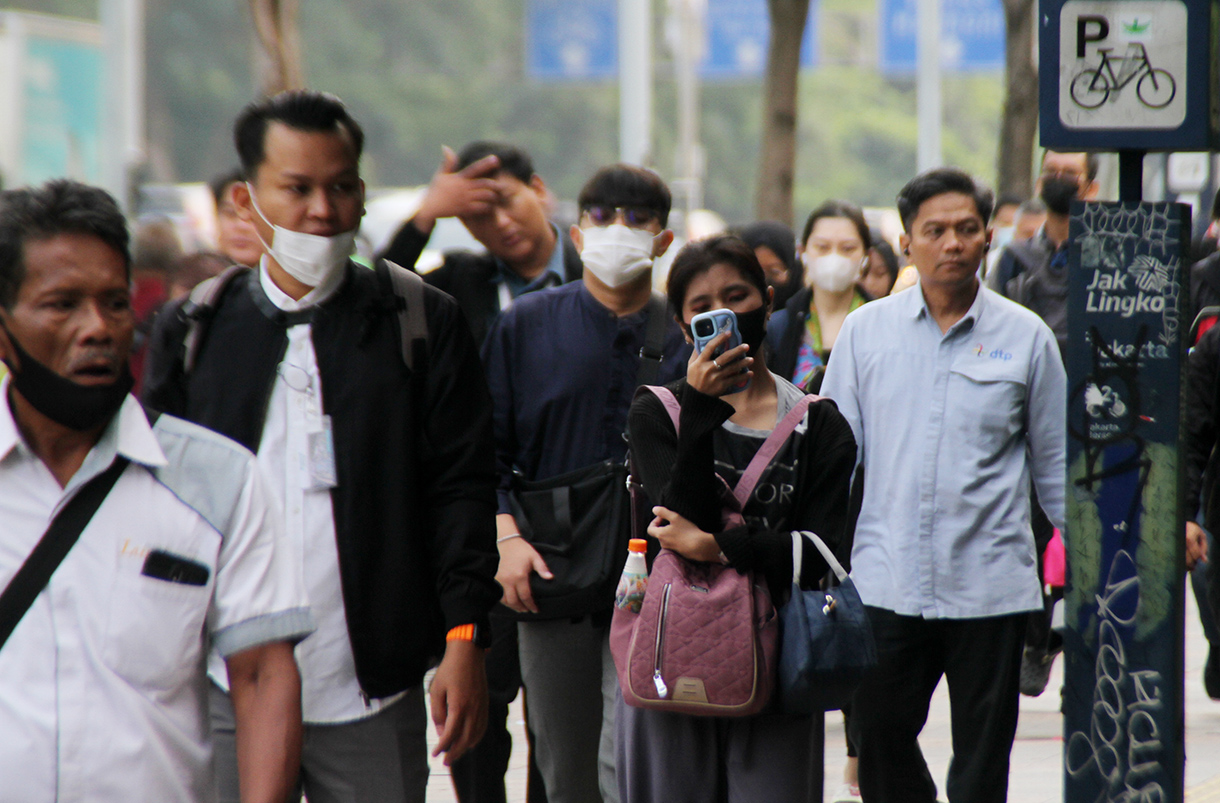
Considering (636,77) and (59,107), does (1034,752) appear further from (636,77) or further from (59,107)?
(59,107)

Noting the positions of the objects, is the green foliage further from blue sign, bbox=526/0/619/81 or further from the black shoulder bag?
the black shoulder bag

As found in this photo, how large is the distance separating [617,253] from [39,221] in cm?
256

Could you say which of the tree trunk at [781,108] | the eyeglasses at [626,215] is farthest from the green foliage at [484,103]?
the eyeglasses at [626,215]

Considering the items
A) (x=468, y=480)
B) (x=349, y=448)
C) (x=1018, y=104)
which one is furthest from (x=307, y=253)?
(x=1018, y=104)

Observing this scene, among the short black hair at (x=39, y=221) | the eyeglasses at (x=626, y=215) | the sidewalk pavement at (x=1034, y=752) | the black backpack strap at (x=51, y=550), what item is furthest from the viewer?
the sidewalk pavement at (x=1034, y=752)

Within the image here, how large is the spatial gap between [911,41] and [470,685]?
29.2m

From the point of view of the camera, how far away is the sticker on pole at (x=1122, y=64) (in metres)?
4.27

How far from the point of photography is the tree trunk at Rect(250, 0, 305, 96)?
38.6 ft

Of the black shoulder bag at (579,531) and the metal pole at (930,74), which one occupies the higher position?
the metal pole at (930,74)

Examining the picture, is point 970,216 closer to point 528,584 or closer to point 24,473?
point 528,584

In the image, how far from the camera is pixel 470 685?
3285 mm

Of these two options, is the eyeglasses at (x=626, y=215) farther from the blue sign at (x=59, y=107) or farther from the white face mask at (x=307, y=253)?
the blue sign at (x=59, y=107)

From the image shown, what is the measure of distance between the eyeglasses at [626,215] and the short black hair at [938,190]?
0.76 meters

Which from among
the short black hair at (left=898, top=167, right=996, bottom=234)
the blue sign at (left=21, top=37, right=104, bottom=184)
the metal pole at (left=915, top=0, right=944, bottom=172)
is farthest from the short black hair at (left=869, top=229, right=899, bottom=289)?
Result: the blue sign at (left=21, top=37, right=104, bottom=184)
